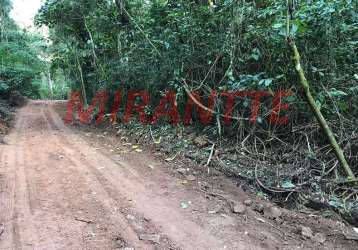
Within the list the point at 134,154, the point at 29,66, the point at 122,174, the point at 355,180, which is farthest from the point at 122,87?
the point at 29,66

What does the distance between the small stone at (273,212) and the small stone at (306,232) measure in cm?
40

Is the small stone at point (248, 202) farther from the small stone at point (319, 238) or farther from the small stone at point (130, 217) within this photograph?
the small stone at point (130, 217)

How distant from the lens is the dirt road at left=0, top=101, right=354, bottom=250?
11.8 ft

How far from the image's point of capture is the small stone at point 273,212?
14.3 feet

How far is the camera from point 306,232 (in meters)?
3.94

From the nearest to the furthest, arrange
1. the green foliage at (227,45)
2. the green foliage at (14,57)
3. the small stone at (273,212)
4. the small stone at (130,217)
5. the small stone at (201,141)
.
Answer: the small stone at (130,217) < the small stone at (273,212) < the green foliage at (227,45) < the small stone at (201,141) < the green foliage at (14,57)

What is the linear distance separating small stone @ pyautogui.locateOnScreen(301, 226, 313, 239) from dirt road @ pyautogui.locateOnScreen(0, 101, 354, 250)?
0.75 feet

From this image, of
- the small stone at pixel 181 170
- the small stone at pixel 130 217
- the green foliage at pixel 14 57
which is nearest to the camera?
the small stone at pixel 130 217

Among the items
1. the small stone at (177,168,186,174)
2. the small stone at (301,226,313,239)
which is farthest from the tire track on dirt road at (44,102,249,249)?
the small stone at (301,226,313,239)

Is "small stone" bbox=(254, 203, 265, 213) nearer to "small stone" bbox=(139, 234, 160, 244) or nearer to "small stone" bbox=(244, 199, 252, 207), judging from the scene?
"small stone" bbox=(244, 199, 252, 207)

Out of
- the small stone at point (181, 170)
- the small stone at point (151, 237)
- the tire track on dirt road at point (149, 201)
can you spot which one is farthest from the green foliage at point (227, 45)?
the small stone at point (151, 237)

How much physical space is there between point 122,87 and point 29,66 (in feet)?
45.6

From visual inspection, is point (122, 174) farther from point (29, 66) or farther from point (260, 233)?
point (29, 66)

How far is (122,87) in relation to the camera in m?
11.5
